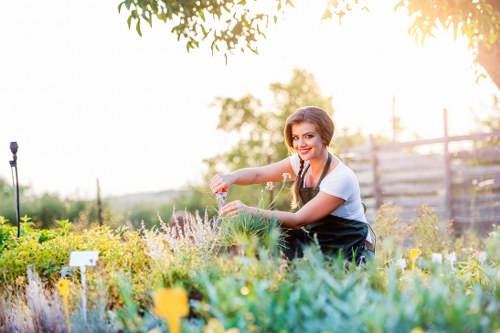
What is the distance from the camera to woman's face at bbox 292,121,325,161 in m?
4.30

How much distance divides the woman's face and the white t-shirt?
0.17m

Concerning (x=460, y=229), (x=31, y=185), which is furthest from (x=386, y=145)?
(x=31, y=185)

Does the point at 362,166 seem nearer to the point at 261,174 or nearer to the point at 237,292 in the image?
the point at 261,174

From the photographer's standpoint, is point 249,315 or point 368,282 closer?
point 249,315

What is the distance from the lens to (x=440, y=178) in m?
11.5

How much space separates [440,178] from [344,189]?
7726 millimetres

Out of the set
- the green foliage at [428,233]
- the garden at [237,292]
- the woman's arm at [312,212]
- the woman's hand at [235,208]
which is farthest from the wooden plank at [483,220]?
the woman's hand at [235,208]

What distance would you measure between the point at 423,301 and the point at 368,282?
60cm

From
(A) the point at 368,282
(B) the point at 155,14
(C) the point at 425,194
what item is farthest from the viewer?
(C) the point at 425,194

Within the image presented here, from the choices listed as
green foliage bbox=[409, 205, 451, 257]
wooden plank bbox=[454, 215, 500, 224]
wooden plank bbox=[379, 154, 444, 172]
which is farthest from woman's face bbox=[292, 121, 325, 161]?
wooden plank bbox=[379, 154, 444, 172]

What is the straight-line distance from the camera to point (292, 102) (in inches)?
567

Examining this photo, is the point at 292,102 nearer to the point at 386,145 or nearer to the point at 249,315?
the point at 386,145

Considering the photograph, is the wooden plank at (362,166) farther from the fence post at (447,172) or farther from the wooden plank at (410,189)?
the fence post at (447,172)

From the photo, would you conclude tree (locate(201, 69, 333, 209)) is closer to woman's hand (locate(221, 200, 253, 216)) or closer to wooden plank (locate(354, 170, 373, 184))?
wooden plank (locate(354, 170, 373, 184))
